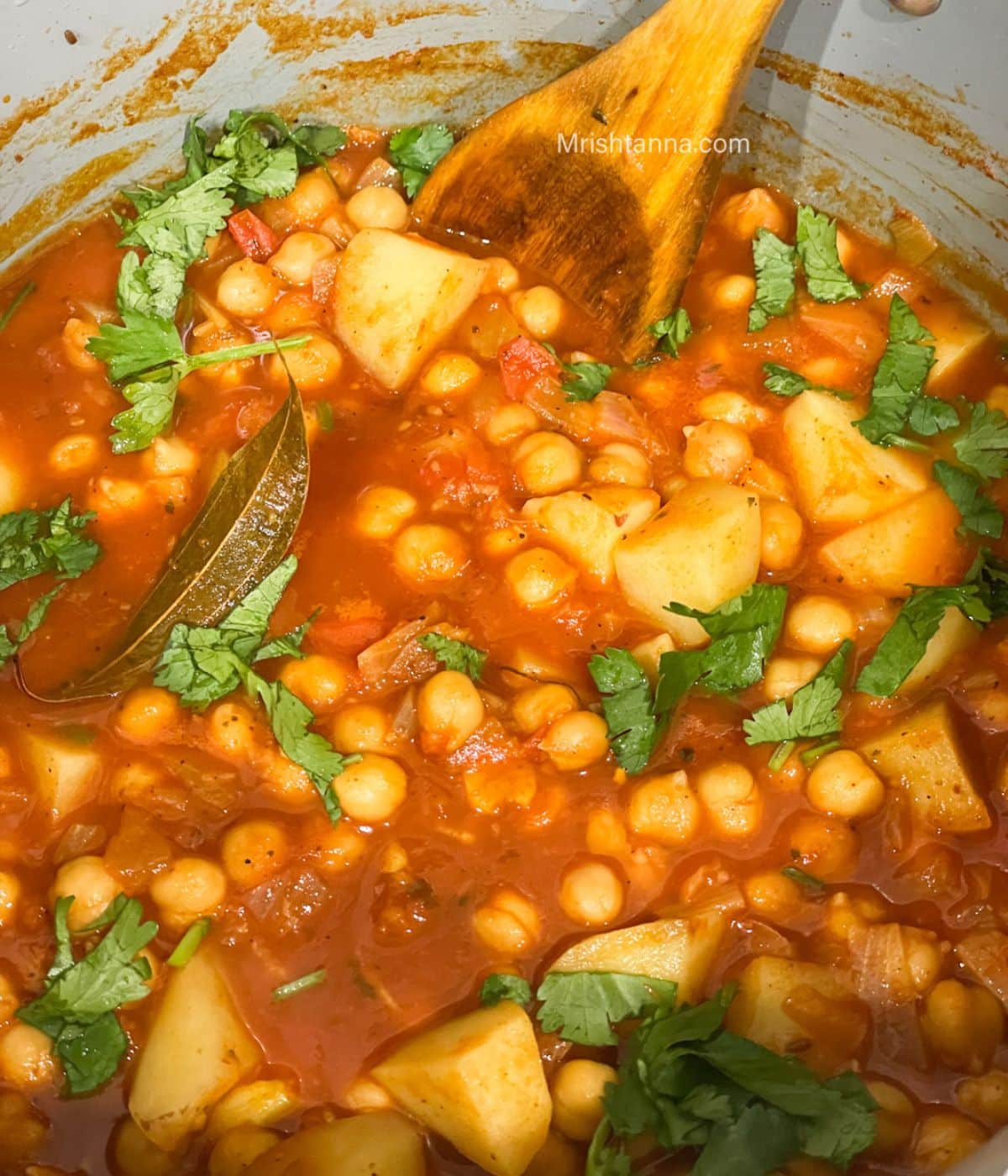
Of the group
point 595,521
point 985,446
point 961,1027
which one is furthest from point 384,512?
point 961,1027

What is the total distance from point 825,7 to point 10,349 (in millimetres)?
3090

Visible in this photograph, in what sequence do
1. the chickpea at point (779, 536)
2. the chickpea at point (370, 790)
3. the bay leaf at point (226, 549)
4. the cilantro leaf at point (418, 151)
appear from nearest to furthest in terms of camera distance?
1. the chickpea at point (370, 790)
2. the bay leaf at point (226, 549)
3. the chickpea at point (779, 536)
4. the cilantro leaf at point (418, 151)

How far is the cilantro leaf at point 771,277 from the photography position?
4.50 metres

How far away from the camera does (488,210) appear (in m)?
4.63

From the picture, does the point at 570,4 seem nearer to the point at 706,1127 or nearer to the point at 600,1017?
the point at 600,1017

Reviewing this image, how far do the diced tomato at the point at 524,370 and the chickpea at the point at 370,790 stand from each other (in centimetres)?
144

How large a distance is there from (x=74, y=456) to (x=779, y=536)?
7.86 feet

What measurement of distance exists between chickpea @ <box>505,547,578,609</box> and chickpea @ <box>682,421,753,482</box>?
0.59m

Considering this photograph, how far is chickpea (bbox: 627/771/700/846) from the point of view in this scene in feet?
12.3

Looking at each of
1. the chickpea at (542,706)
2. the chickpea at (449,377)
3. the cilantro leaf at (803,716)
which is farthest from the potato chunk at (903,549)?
the chickpea at (449,377)

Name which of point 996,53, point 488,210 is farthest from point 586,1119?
point 996,53

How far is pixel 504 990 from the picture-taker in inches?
139

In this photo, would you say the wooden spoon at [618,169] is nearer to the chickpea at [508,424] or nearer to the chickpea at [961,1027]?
the chickpea at [508,424]

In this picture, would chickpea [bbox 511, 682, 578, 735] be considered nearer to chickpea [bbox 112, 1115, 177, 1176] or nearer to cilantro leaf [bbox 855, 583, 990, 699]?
cilantro leaf [bbox 855, 583, 990, 699]
